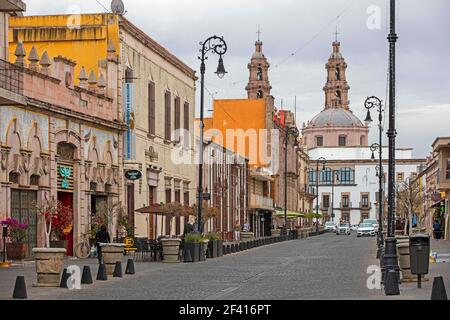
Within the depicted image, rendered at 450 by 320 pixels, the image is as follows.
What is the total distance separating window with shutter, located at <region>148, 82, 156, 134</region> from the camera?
52.2m

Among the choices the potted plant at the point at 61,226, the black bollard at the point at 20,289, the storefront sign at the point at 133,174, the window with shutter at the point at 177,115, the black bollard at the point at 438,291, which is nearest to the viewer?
the black bollard at the point at 438,291

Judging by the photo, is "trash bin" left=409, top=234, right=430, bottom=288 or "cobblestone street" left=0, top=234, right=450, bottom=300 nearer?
"cobblestone street" left=0, top=234, right=450, bottom=300

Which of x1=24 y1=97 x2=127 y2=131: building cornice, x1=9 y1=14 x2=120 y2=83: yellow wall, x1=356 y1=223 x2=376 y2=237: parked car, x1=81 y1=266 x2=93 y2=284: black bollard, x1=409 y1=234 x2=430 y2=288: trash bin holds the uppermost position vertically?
x1=9 y1=14 x2=120 y2=83: yellow wall

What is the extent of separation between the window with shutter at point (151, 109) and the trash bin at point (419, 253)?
102 ft

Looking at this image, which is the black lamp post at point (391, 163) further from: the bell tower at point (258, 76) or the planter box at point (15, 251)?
the bell tower at point (258, 76)

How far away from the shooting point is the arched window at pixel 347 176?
17000 cm

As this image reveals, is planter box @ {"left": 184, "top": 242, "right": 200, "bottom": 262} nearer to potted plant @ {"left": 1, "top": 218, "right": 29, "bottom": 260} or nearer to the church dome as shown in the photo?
potted plant @ {"left": 1, "top": 218, "right": 29, "bottom": 260}

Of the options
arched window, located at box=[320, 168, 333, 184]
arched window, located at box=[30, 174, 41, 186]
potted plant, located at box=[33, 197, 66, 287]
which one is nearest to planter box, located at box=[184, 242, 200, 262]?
arched window, located at box=[30, 174, 41, 186]

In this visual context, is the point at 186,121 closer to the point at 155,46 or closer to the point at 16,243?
the point at 155,46

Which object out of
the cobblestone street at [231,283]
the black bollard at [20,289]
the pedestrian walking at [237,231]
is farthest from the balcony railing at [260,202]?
the black bollard at [20,289]

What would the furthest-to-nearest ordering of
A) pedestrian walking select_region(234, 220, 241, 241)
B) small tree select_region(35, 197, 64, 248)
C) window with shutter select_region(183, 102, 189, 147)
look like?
pedestrian walking select_region(234, 220, 241, 241) → window with shutter select_region(183, 102, 189, 147) → small tree select_region(35, 197, 64, 248)

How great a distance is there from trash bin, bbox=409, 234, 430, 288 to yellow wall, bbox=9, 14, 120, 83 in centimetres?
2654
